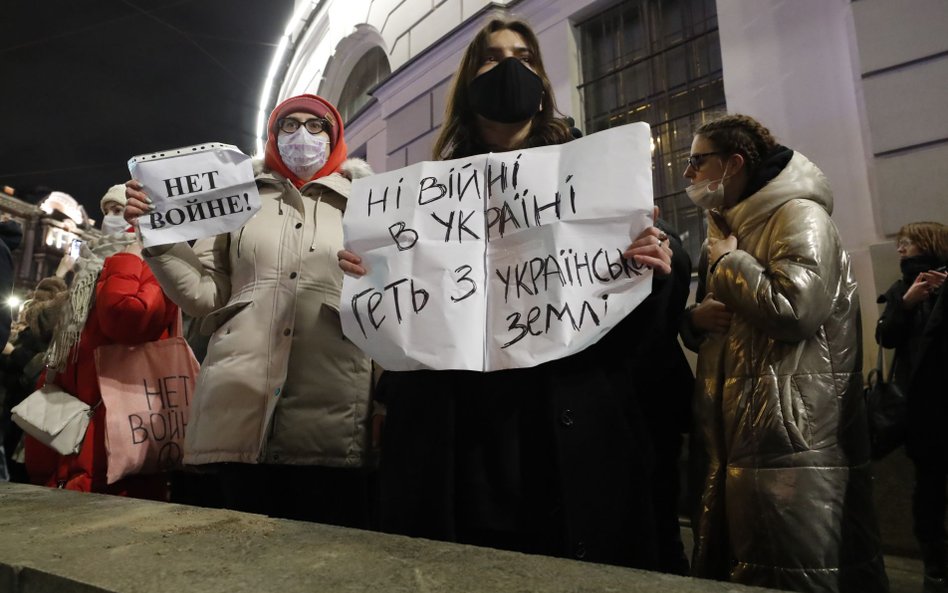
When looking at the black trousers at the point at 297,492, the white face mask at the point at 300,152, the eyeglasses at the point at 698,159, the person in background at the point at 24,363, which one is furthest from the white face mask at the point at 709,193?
the person in background at the point at 24,363

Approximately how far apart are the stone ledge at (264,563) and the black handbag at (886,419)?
8.14ft

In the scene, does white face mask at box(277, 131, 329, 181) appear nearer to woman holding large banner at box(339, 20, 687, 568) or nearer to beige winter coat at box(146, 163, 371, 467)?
beige winter coat at box(146, 163, 371, 467)

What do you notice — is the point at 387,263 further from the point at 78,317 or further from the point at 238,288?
the point at 78,317

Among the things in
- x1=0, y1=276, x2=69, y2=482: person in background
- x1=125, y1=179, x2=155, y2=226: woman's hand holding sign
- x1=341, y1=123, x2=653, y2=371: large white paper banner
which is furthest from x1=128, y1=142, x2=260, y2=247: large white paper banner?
x1=0, y1=276, x2=69, y2=482: person in background

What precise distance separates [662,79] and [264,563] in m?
5.03

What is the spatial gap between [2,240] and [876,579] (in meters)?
3.60

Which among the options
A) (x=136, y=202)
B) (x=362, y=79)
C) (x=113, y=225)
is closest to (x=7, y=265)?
(x=113, y=225)

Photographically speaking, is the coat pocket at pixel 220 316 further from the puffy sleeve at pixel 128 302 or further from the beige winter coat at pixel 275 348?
the puffy sleeve at pixel 128 302

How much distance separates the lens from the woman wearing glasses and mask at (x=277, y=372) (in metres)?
1.80

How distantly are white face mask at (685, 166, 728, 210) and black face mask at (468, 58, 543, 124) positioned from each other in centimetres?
83

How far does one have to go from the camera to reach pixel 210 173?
186 cm

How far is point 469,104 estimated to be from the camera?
1.76m

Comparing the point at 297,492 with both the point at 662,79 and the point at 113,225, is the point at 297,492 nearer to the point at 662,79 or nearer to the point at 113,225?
the point at 113,225

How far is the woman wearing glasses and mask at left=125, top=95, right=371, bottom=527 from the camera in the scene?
180cm
